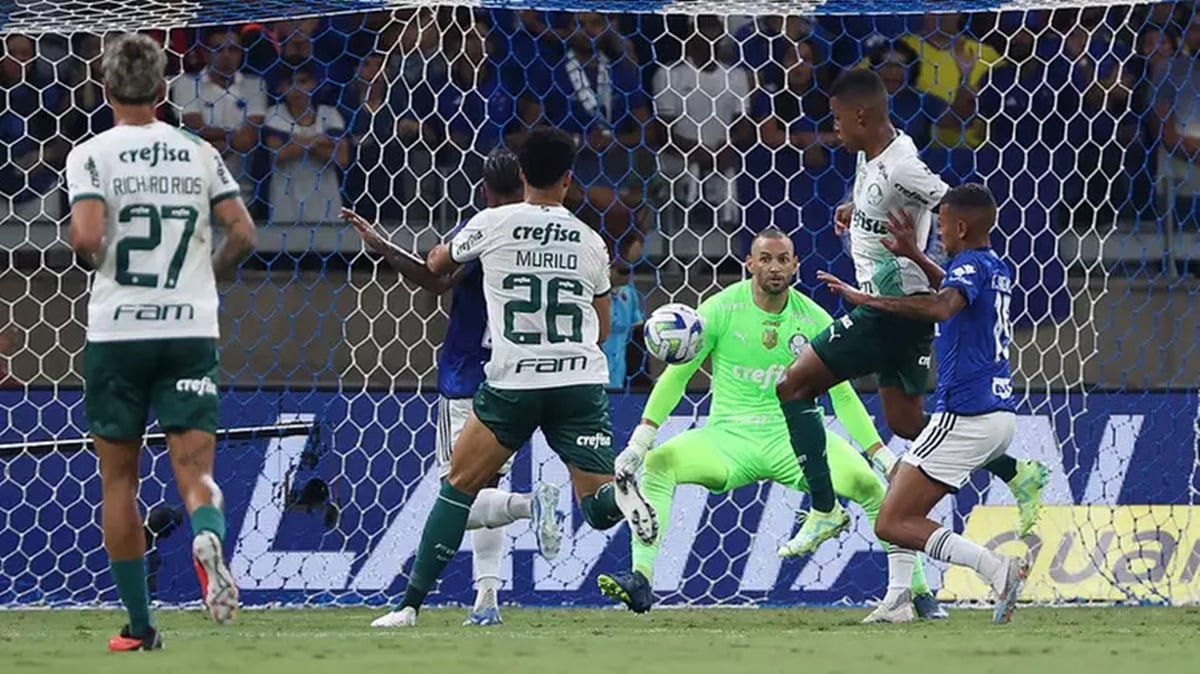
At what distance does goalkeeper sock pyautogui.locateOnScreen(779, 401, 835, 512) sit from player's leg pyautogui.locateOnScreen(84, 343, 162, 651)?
339 cm

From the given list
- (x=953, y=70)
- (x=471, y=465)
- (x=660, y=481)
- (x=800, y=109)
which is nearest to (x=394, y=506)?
(x=660, y=481)

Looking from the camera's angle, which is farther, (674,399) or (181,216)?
(674,399)

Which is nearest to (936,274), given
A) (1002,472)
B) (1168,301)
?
(1002,472)

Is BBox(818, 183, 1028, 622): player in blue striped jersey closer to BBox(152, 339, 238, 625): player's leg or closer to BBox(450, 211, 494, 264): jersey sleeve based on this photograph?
BBox(450, 211, 494, 264): jersey sleeve

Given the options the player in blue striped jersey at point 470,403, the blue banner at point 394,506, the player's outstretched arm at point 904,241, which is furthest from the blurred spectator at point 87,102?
the player's outstretched arm at point 904,241

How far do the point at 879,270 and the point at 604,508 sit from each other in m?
1.68

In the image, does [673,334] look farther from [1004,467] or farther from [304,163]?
[304,163]

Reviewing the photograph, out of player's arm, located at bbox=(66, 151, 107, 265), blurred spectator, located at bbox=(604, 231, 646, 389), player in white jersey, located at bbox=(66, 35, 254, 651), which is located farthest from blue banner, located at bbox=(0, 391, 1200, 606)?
player's arm, located at bbox=(66, 151, 107, 265)

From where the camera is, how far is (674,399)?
→ 32.9 feet

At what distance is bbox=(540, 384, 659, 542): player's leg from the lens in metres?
7.90

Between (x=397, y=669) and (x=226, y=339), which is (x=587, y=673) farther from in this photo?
(x=226, y=339)

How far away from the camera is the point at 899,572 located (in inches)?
364

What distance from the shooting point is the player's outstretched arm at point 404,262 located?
7992 millimetres

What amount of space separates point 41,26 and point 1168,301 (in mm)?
5662
